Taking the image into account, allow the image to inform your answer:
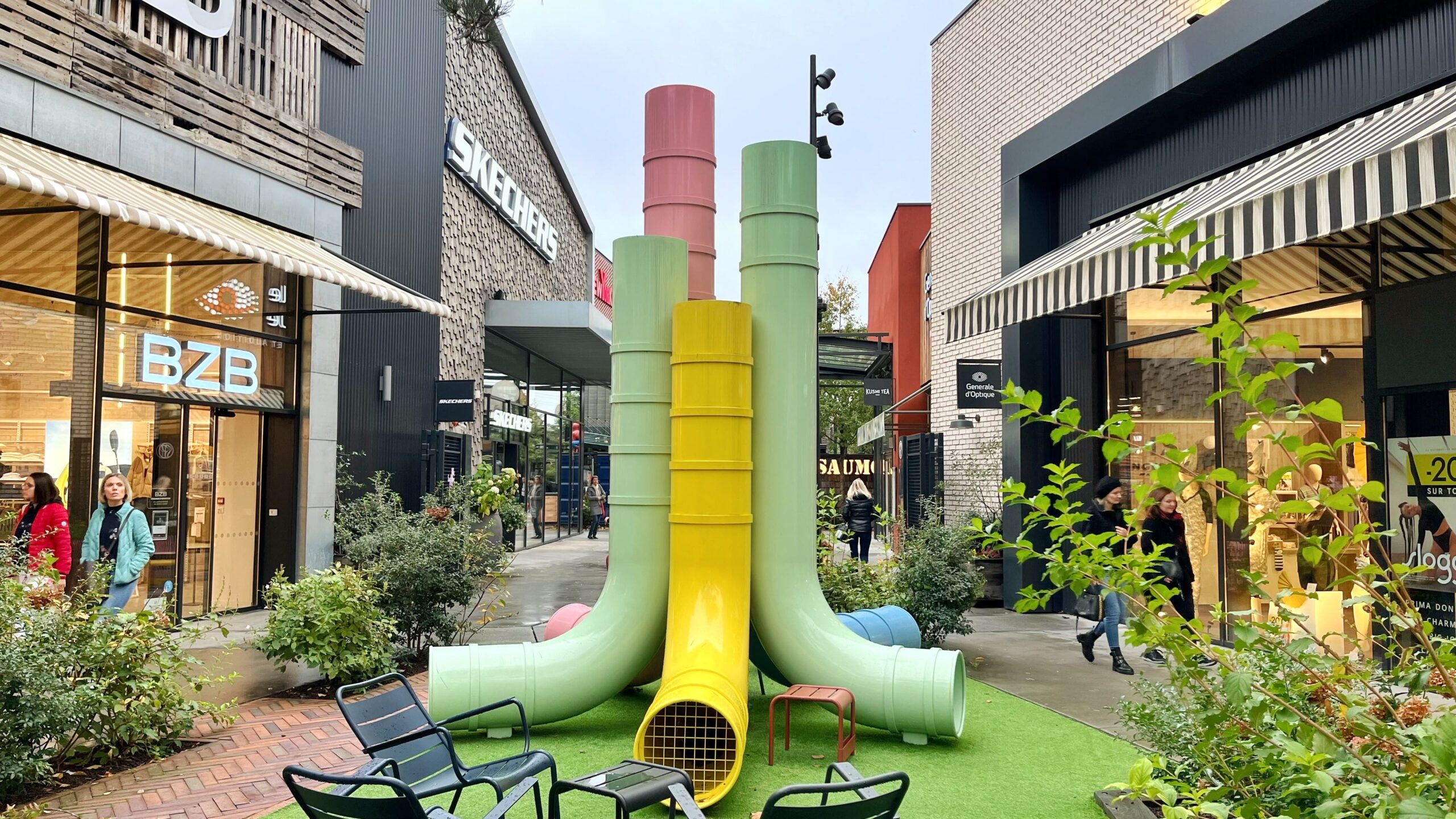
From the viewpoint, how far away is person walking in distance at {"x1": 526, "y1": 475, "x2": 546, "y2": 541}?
85.4 ft

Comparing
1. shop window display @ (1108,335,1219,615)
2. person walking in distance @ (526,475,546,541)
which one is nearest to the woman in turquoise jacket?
shop window display @ (1108,335,1219,615)

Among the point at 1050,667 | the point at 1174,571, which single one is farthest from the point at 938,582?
the point at 1174,571

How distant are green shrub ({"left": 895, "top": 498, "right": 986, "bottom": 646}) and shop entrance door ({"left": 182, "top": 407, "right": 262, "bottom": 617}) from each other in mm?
Answer: 7844

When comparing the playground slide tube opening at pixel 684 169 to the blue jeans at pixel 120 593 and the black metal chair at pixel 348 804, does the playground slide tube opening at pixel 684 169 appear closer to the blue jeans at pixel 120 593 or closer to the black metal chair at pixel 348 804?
the black metal chair at pixel 348 804

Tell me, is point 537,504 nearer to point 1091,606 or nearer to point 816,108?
point 816,108

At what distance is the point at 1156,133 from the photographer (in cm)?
1134

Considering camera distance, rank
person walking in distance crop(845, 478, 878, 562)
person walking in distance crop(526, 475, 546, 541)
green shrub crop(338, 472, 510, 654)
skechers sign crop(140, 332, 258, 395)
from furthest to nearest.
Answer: person walking in distance crop(526, 475, 546, 541), person walking in distance crop(845, 478, 878, 562), skechers sign crop(140, 332, 258, 395), green shrub crop(338, 472, 510, 654)

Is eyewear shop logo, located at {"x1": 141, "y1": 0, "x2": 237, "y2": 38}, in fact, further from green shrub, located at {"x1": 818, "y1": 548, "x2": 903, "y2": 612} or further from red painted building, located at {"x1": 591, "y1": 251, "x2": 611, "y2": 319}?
red painted building, located at {"x1": 591, "y1": 251, "x2": 611, "y2": 319}

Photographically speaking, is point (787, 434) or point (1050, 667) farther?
point (1050, 667)

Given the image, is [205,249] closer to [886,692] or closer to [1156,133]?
[886,692]

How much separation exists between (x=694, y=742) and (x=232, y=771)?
273cm

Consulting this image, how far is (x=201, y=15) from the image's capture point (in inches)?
450

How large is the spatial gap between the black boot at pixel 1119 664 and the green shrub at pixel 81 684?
6929mm

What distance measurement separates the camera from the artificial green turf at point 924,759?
5527 millimetres
